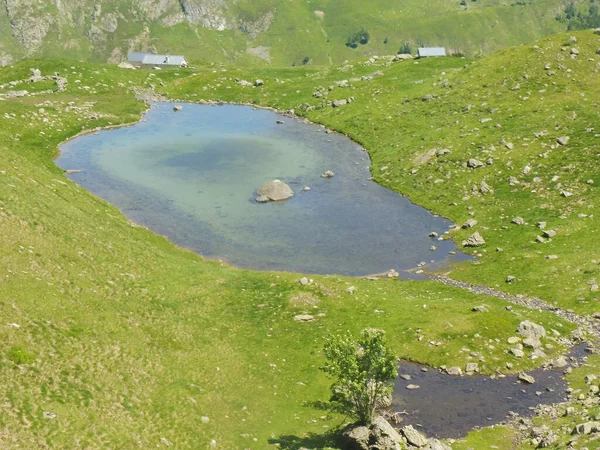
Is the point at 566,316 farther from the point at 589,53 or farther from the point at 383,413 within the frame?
the point at 589,53

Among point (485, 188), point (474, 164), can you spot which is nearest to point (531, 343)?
point (485, 188)

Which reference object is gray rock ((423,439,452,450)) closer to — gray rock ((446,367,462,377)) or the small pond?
the small pond

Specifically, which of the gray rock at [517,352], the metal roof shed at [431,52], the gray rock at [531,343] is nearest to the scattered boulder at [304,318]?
the gray rock at [517,352]

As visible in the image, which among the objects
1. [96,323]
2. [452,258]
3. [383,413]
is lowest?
[452,258]

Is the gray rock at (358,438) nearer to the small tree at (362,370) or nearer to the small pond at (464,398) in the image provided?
the small tree at (362,370)

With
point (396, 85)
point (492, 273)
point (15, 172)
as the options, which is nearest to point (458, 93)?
point (396, 85)

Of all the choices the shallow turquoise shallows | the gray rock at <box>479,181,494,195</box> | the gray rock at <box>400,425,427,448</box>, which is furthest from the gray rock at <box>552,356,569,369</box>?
the gray rock at <box>479,181,494,195</box>
